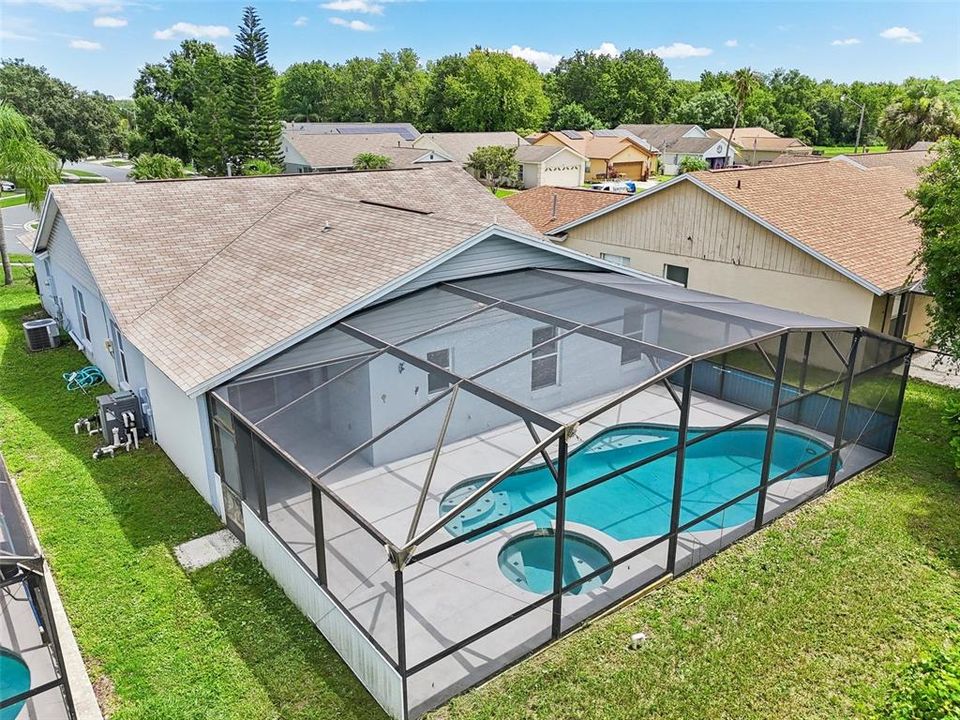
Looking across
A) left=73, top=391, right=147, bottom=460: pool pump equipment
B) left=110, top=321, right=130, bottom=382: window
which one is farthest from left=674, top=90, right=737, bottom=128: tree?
left=73, top=391, right=147, bottom=460: pool pump equipment

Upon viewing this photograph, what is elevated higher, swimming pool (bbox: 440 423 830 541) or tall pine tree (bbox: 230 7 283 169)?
tall pine tree (bbox: 230 7 283 169)

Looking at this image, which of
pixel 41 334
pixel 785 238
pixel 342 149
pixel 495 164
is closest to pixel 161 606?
pixel 41 334

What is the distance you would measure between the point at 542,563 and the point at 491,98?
77.2 m

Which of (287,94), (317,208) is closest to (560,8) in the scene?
(287,94)

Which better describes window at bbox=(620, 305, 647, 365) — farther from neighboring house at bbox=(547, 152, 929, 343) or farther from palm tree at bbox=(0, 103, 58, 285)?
palm tree at bbox=(0, 103, 58, 285)

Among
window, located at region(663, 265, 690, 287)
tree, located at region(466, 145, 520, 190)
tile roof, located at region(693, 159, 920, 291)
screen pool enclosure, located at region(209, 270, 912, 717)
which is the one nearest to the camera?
screen pool enclosure, located at region(209, 270, 912, 717)

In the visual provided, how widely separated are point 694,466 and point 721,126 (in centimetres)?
8042

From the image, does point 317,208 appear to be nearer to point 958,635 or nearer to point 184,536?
point 184,536

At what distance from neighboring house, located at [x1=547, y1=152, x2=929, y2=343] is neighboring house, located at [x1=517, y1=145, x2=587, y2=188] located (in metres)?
32.8

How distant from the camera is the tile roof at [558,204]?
2298 centimetres

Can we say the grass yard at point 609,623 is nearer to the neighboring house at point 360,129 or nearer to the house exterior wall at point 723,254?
the house exterior wall at point 723,254

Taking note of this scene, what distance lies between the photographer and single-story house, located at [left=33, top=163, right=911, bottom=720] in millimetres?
7027

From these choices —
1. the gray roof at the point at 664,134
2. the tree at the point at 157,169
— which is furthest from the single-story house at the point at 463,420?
the gray roof at the point at 664,134

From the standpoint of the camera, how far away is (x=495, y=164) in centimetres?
5072
